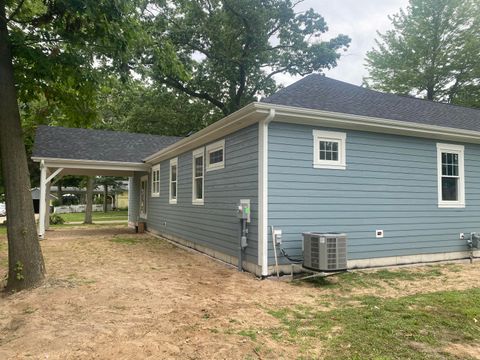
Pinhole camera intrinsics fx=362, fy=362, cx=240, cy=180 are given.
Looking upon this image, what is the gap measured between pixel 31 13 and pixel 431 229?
9377 millimetres

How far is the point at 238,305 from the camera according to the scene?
15.8ft

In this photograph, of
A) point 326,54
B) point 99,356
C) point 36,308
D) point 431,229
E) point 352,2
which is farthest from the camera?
point 326,54

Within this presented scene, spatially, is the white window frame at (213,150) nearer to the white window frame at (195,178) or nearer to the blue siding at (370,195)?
the white window frame at (195,178)

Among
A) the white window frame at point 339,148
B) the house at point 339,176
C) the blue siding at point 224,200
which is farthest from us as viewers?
the white window frame at point 339,148

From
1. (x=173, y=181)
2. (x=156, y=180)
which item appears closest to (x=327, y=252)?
(x=173, y=181)

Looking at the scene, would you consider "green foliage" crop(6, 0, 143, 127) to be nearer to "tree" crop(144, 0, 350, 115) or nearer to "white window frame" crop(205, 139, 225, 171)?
"white window frame" crop(205, 139, 225, 171)

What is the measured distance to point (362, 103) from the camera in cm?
797

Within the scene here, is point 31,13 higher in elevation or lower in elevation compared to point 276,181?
higher

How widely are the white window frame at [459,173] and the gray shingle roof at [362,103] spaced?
52 cm

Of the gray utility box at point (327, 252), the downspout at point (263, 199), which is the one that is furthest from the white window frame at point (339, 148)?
the gray utility box at point (327, 252)

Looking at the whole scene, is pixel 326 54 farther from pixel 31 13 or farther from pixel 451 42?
pixel 31 13

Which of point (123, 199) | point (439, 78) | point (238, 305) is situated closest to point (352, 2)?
point (238, 305)

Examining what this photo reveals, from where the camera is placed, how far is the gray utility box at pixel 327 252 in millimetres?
5887

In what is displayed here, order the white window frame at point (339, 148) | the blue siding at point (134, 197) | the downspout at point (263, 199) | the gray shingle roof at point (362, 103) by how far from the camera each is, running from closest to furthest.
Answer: the downspout at point (263, 199)
the white window frame at point (339, 148)
the gray shingle roof at point (362, 103)
the blue siding at point (134, 197)
